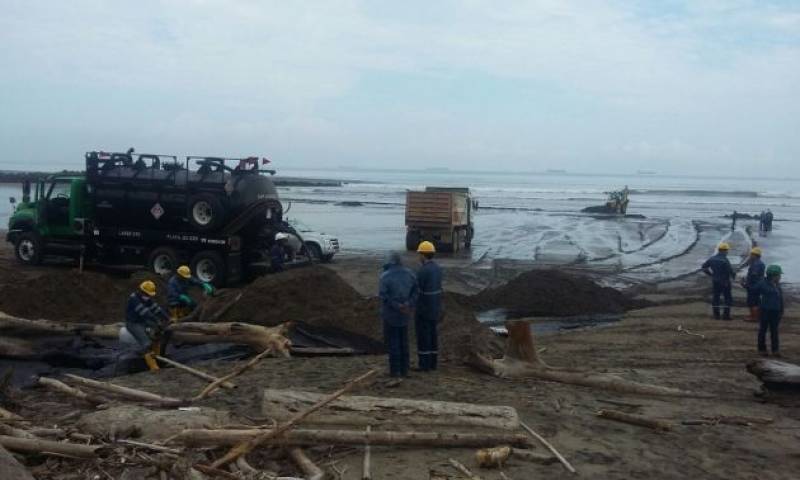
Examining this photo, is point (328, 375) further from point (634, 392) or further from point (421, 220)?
point (421, 220)

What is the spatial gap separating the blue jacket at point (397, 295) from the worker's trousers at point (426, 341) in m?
0.56

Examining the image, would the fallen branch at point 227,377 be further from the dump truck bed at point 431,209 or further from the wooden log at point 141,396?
the dump truck bed at point 431,209

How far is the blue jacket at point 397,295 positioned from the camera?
10523 mm

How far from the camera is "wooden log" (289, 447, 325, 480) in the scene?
715cm

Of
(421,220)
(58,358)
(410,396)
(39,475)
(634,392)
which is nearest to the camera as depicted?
(39,475)

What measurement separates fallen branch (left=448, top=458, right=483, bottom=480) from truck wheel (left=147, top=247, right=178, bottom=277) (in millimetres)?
15653

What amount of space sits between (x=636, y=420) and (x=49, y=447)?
5815mm

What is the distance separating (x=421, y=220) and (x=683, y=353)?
A: 20.0m

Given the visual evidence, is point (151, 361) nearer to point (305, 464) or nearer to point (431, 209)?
point (305, 464)

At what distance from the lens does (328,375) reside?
11234mm

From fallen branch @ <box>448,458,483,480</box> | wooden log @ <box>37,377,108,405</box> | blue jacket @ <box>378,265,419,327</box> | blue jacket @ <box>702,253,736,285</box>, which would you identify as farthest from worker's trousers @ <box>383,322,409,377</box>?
blue jacket @ <box>702,253,736,285</box>

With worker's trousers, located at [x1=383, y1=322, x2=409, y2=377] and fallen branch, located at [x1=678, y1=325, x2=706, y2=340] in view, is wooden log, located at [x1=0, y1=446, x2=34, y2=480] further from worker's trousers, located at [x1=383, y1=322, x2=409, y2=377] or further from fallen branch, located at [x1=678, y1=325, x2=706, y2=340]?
fallen branch, located at [x1=678, y1=325, x2=706, y2=340]

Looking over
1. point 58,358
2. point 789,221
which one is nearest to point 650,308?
point 58,358

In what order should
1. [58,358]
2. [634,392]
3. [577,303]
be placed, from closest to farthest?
[634,392] → [58,358] → [577,303]
